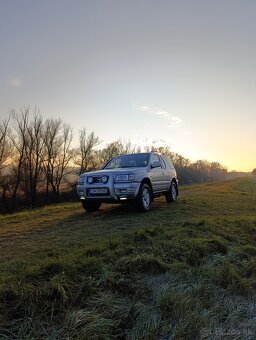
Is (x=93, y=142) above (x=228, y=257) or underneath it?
above

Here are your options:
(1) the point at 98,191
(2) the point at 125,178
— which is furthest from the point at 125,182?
(1) the point at 98,191

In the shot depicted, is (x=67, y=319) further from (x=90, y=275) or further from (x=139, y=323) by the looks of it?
(x=90, y=275)

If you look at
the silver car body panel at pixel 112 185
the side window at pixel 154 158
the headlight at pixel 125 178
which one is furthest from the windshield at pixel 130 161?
the headlight at pixel 125 178

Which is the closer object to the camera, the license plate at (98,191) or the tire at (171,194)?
the license plate at (98,191)

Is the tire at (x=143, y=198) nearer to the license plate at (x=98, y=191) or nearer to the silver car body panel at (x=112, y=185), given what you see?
the silver car body panel at (x=112, y=185)

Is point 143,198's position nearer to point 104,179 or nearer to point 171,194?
point 104,179

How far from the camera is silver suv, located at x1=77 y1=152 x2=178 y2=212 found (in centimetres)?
999

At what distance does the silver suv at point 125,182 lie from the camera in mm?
9992

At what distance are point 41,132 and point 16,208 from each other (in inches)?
571

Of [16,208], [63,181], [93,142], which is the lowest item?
[16,208]

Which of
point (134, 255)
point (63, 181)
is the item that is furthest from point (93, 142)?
point (134, 255)

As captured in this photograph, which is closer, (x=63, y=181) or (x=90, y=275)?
(x=90, y=275)

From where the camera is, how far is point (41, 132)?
58.2m

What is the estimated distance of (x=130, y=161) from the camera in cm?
1156
